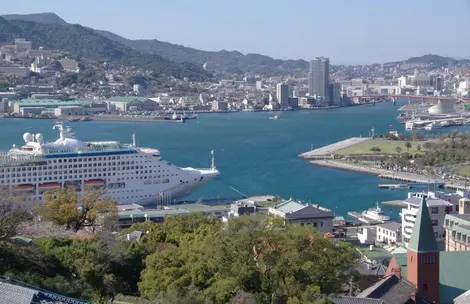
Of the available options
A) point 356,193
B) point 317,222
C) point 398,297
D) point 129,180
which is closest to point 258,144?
point 356,193

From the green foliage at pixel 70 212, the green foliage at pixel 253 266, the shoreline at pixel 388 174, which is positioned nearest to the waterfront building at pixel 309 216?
the green foliage at pixel 70 212

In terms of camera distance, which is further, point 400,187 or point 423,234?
point 400,187

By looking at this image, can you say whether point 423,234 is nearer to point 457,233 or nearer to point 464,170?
point 457,233

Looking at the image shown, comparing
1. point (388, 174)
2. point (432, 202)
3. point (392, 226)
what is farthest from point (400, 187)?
point (432, 202)

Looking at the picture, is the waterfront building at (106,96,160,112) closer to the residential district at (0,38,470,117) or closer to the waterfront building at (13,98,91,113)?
the residential district at (0,38,470,117)

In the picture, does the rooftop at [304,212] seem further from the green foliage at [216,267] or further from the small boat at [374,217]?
the green foliage at [216,267]

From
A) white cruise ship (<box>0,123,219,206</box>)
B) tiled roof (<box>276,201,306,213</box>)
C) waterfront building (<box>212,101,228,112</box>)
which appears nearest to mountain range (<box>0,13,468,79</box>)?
waterfront building (<box>212,101,228,112</box>)

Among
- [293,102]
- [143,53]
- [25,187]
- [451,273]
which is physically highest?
[143,53]
